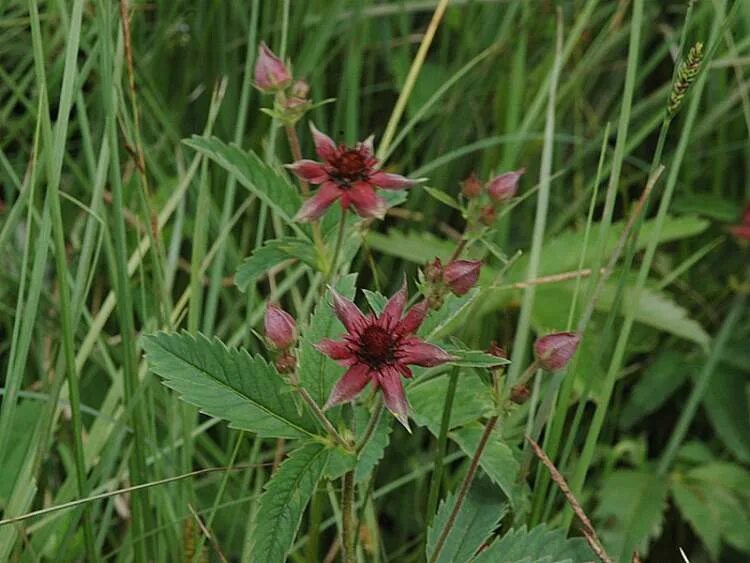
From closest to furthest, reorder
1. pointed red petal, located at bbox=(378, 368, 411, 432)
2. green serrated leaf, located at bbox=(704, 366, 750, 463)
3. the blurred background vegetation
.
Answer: pointed red petal, located at bbox=(378, 368, 411, 432) → the blurred background vegetation → green serrated leaf, located at bbox=(704, 366, 750, 463)

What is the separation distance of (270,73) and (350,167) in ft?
0.59

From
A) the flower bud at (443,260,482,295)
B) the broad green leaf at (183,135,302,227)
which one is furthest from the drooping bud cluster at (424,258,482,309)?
the broad green leaf at (183,135,302,227)

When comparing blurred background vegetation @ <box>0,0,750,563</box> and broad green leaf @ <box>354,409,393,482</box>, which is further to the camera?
blurred background vegetation @ <box>0,0,750,563</box>

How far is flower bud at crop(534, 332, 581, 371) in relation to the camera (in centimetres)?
75

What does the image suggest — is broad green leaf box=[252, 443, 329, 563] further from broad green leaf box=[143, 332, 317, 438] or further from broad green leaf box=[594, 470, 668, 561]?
broad green leaf box=[594, 470, 668, 561]

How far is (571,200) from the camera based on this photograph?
1.56 m

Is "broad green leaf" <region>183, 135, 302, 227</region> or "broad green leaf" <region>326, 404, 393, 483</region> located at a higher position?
"broad green leaf" <region>183, 135, 302, 227</region>

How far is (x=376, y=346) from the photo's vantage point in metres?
0.66

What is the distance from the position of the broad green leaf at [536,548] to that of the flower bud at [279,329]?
0.23 metres

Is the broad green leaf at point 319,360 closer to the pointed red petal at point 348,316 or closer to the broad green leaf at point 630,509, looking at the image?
the pointed red petal at point 348,316

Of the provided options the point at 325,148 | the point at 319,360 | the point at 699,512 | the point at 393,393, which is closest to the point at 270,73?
the point at 325,148

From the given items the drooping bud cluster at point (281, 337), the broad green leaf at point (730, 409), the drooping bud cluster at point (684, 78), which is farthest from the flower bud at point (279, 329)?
the broad green leaf at point (730, 409)

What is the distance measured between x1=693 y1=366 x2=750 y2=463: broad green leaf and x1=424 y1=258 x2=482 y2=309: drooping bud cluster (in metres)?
→ 0.75

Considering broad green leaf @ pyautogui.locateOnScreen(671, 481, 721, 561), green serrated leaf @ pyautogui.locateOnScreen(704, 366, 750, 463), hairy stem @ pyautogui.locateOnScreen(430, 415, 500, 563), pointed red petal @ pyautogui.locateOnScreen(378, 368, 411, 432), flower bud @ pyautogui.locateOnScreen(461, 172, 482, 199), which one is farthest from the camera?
green serrated leaf @ pyautogui.locateOnScreen(704, 366, 750, 463)
